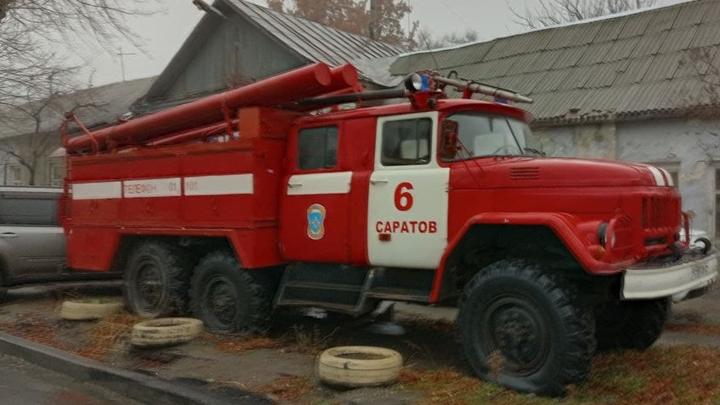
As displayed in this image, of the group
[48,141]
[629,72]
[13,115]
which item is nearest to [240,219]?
[629,72]

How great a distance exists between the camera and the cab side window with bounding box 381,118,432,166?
255 inches

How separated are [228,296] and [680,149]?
7984 millimetres

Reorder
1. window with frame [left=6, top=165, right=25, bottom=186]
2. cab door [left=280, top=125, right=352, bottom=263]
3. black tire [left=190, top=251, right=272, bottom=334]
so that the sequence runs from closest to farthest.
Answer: cab door [left=280, top=125, right=352, bottom=263], black tire [left=190, top=251, right=272, bottom=334], window with frame [left=6, top=165, right=25, bottom=186]

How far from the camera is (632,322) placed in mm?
6688

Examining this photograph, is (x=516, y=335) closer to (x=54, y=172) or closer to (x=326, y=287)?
(x=326, y=287)

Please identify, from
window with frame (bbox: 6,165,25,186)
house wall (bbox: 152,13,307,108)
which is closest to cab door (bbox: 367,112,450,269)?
house wall (bbox: 152,13,307,108)

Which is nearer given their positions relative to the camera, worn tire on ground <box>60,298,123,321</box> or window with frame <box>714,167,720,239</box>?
worn tire on ground <box>60,298,123,321</box>

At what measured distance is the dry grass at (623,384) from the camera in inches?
205

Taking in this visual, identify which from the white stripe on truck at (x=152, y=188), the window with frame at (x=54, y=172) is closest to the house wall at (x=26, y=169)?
the window with frame at (x=54, y=172)

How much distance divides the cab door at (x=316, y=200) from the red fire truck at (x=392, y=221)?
0.7 inches

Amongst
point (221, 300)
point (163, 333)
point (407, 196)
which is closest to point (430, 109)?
point (407, 196)

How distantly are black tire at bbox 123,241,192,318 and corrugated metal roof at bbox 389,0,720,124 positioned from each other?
755cm

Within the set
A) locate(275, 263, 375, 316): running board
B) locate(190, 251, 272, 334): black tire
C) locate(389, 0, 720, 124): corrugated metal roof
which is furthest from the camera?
locate(389, 0, 720, 124): corrugated metal roof

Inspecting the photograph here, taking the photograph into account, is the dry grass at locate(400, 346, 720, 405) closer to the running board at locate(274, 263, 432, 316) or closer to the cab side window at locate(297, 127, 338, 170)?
the running board at locate(274, 263, 432, 316)
